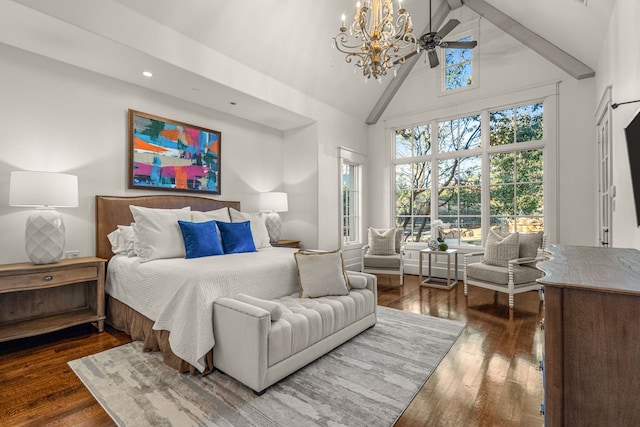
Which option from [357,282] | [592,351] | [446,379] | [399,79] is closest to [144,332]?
[357,282]

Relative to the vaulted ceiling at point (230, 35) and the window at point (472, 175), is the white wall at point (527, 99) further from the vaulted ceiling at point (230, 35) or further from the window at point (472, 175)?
the vaulted ceiling at point (230, 35)

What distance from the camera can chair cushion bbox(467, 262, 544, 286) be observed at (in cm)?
371

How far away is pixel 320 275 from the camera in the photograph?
Answer: 275cm

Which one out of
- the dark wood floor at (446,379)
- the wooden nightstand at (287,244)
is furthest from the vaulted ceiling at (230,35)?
the dark wood floor at (446,379)

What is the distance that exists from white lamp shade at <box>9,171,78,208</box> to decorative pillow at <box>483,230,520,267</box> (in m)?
4.78

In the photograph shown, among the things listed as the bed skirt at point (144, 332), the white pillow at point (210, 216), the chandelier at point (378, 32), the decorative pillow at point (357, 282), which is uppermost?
the chandelier at point (378, 32)

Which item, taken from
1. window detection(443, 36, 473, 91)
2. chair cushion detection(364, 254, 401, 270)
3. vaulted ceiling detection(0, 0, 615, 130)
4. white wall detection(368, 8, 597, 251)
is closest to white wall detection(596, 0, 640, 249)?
vaulted ceiling detection(0, 0, 615, 130)

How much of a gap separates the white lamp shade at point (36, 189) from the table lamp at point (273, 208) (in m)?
2.45

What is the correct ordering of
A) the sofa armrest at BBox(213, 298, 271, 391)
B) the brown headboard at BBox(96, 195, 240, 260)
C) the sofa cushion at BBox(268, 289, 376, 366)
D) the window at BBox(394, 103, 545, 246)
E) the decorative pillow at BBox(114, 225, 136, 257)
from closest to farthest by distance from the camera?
the sofa armrest at BBox(213, 298, 271, 391) < the sofa cushion at BBox(268, 289, 376, 366) < the decorative pillow at BBox(114, 225, 136, 257) < the brown headboard at BBox(96, 195, 240, 260) < the window at BBox(394, 103, 545, 246)

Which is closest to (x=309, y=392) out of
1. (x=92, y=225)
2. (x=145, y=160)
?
(x=92, y=225)

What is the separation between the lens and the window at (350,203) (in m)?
5.82

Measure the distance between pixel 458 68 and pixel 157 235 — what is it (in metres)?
5.35

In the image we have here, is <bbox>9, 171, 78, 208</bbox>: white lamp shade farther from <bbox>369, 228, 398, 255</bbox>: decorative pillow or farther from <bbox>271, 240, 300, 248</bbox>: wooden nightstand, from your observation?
<bbox>369, 228, 398, 255</bbox>: decorative pillow

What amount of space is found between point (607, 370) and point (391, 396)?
120 centimetres
